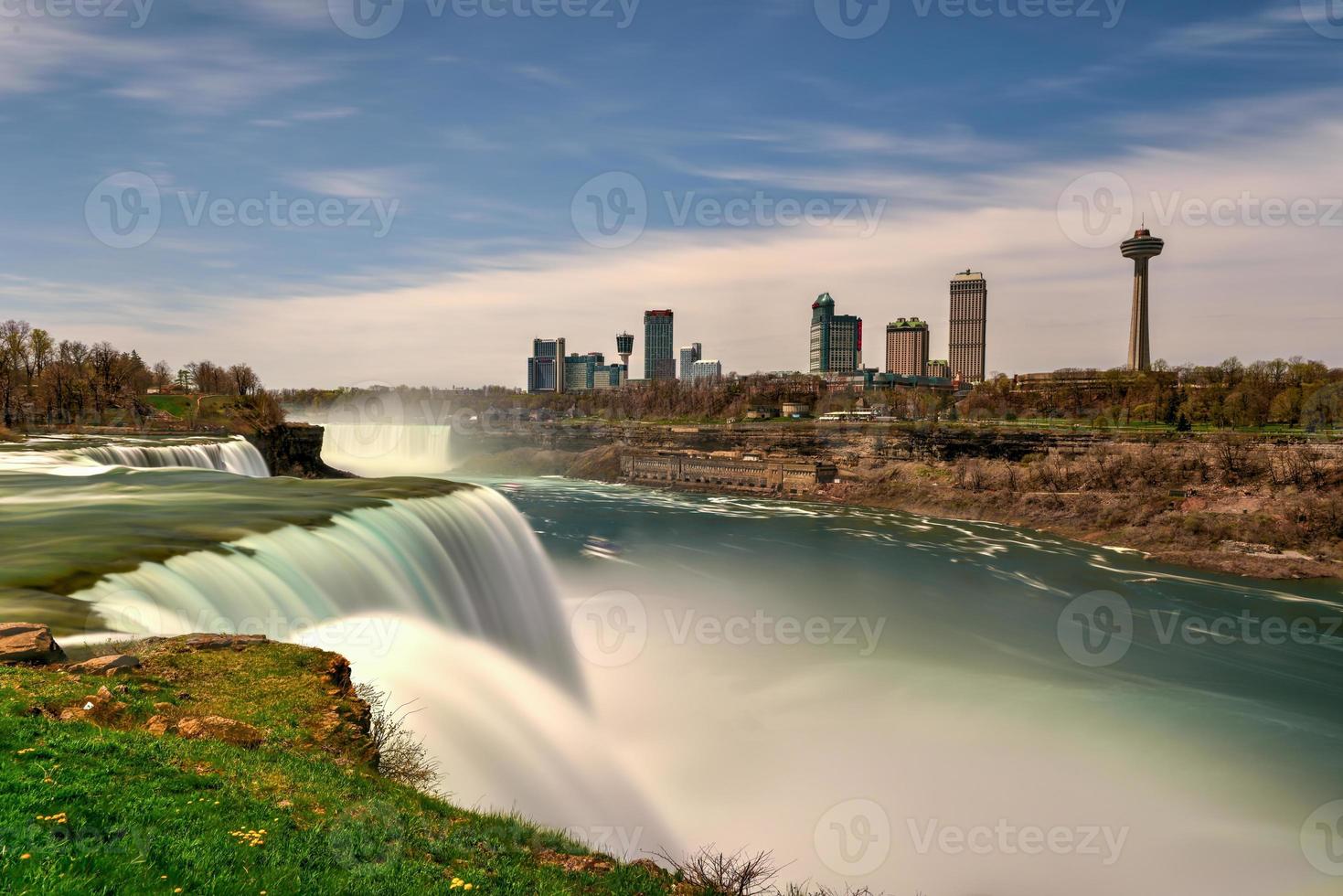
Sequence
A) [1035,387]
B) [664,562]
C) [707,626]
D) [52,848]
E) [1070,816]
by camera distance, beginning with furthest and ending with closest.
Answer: [1035,387], [664,562], [707,626], [1070,816], [52,848]

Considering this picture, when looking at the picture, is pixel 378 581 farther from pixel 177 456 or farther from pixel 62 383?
pixel 62 383

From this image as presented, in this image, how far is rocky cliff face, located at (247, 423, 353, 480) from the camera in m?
43.7

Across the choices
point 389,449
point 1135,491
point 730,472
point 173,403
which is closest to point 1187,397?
point 1135,491

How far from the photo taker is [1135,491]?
146 ft

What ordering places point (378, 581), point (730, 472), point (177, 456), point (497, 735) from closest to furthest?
point (497, 735)
point (378, 581)
point (177, 456)
point (730, 472)

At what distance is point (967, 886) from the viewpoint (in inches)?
379

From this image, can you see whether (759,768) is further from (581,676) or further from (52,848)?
(52,848)

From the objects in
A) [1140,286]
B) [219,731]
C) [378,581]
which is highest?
[1140,286]

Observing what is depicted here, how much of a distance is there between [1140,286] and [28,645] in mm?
179750

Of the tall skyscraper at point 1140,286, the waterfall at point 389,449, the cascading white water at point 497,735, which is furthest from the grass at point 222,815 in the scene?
the tall skyscraper at point 1140,286

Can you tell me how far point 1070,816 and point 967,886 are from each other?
3136 millimetres

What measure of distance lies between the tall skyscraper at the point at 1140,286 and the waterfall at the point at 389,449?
137 metres

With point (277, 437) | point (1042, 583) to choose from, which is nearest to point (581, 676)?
point (1042, 583)

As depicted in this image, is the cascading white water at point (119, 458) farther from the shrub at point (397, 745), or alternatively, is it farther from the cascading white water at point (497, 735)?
the shrub at point (397, 745)
